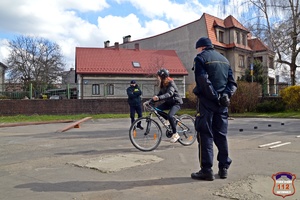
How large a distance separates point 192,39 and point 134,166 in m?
44.9

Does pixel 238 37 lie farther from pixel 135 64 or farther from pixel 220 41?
pixel 135 64

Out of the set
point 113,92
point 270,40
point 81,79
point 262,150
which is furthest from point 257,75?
point 262,150

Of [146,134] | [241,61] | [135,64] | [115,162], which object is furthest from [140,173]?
[241,61]

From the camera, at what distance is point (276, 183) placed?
417cm

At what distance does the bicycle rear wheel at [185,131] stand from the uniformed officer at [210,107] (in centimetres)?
316

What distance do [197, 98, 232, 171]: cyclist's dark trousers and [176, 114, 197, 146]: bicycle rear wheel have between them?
3141mm

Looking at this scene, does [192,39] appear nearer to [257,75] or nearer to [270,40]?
[257,75]

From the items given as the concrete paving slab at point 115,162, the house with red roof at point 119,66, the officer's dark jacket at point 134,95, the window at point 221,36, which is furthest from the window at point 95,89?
the concrete paving slab at point 115,162

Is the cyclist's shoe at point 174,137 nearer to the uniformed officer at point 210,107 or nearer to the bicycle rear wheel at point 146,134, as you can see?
the bicycle rear wheel at point 146,134

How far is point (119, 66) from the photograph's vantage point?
42188mm

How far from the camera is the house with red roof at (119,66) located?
3969 cm

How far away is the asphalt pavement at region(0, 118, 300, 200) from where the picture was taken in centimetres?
409

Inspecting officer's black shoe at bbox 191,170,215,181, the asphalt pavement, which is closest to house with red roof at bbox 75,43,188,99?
the asphalt pavement

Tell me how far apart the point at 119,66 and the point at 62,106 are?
62.2 ft
